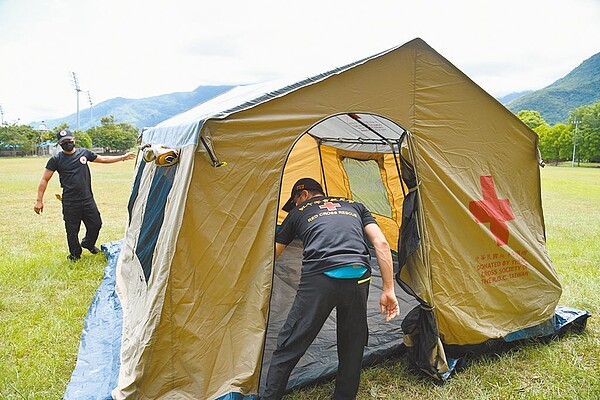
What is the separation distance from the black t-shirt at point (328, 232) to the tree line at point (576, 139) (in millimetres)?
53378

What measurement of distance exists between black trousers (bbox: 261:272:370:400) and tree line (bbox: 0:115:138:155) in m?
48.5

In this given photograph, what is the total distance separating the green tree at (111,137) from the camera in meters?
71.7

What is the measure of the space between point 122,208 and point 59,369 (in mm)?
8263

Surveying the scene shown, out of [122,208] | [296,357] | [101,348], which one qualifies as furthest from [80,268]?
[122,208]

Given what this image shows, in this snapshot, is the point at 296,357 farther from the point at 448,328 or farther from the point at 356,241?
the point at 448,328

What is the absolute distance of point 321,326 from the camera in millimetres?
2529

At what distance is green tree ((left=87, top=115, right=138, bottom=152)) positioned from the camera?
71688mm

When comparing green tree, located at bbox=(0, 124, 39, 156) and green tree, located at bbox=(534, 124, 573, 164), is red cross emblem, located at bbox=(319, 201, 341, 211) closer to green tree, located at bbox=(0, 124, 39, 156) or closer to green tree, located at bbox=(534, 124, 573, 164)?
green tree, located at bbox=(534, 124, 573, 164)

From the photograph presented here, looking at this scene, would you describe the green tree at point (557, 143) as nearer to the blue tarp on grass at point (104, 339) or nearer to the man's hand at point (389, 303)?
the blue tarp on grass at point (104, 339)

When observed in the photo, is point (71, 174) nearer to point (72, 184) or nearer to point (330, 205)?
point (72, 184)

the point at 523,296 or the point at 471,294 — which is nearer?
the point at 471,294

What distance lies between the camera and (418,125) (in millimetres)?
3051

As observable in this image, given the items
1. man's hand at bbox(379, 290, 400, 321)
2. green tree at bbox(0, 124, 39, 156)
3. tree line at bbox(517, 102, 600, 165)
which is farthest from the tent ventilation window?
green tree at bbox(0, 124, 39, 156)

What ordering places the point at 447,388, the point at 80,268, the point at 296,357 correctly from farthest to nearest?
the point at 80,268 → the point at 447,388 → the point at 296,357
